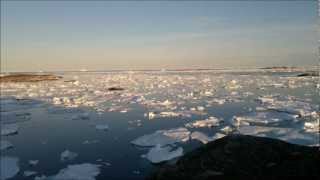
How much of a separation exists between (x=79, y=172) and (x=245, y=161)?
3.73 m

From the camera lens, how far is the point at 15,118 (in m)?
14.7

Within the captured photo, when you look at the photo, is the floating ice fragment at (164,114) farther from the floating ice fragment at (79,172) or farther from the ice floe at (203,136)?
the floating ice fragment at (79,172)

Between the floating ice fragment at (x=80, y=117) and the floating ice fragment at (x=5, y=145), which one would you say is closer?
the floating ice fragment at (x=5, y=145)

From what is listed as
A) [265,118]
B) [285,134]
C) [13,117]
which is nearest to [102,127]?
[13,117]

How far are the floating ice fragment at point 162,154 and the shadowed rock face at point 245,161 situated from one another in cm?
243

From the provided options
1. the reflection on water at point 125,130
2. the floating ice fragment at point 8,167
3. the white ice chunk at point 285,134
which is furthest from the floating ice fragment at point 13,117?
the white ice chunk at point 285,134

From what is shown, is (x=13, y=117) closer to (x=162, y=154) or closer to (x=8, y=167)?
(x=8, y=167)

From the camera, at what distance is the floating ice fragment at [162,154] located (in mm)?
7793

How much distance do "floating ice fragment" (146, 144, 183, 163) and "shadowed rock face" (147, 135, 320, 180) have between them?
7.96 ft

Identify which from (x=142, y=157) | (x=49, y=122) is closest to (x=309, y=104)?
(x=142, y=157)

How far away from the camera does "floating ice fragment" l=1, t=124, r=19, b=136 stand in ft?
37.7

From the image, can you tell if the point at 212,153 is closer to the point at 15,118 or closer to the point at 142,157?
the point at 142,157

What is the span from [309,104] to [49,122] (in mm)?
10863

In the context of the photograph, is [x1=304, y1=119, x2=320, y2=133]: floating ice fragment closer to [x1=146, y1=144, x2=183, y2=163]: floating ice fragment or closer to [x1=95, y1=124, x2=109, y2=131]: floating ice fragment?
[x1=146, y1=144, x2=183, y2=163]: floating ice fragment
